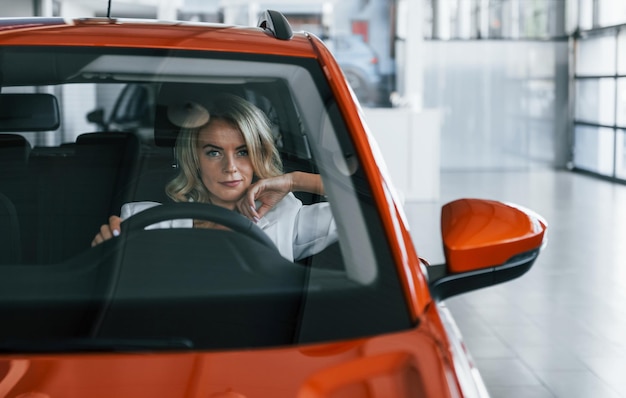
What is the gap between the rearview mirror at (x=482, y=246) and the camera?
5.37ft

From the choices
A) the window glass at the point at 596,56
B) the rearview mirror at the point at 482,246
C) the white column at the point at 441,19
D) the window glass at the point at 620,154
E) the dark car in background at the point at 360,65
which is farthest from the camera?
the white column at the point at 441,19

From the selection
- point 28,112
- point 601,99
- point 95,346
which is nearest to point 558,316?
point 28,112

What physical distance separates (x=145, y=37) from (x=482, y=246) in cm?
69

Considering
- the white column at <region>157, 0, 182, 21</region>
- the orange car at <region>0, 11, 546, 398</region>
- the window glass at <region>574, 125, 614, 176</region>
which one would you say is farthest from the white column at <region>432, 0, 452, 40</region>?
the orange car at <region>0, 11, 546, 398</region>

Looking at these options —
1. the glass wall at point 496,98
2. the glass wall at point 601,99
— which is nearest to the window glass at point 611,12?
the glass wall at point 601,99

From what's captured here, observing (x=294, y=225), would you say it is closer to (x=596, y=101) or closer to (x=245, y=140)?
(x=245, y=140)

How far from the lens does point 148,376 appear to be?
1.31 meters

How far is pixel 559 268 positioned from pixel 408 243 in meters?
6.04

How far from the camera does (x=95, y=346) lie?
55.5 inches

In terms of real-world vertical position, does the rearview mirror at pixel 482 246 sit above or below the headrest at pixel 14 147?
below

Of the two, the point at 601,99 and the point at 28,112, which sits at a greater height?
the point at 28,112

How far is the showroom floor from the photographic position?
4.38 metres

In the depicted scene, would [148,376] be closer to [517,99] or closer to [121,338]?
[121,338]

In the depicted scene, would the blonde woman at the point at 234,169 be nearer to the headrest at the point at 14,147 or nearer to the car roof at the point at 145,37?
the car roof at the point at 145,37
